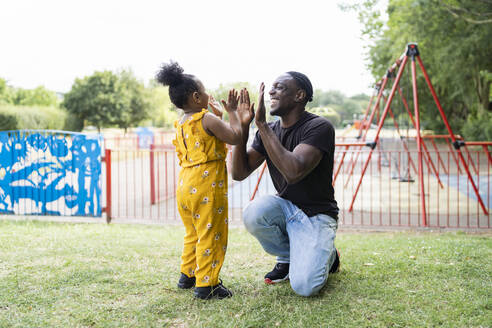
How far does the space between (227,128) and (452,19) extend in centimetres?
1026

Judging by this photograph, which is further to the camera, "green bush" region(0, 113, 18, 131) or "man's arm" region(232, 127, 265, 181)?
"green bush" region(0, 113, 18, 131)

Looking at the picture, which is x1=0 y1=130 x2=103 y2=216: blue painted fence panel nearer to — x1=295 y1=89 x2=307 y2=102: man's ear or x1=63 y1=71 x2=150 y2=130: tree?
x1=295 y1=89 x2=307 y2=102: man's ear

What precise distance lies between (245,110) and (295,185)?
29.9 inches

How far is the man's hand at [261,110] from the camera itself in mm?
3049

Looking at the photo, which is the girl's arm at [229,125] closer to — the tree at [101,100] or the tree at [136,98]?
the tree at [101,100]

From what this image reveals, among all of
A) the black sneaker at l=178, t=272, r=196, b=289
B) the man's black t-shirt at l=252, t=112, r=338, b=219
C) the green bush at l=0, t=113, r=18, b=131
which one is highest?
the green bush at l=0, t=113, r=18, b=131

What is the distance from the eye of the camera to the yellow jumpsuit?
3205 millimetres

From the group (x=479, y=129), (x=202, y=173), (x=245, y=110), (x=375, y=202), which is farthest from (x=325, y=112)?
(x=479, y=129)

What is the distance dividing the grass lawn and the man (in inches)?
9.6

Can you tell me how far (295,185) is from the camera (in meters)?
3.54

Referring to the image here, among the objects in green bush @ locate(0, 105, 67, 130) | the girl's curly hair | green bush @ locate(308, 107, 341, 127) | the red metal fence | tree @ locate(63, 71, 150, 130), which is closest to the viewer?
the girl's curly hair

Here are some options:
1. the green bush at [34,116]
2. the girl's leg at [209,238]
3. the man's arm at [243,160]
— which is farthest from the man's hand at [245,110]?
the green bush at [34,116]

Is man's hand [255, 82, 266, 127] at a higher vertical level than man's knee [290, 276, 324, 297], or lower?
higher

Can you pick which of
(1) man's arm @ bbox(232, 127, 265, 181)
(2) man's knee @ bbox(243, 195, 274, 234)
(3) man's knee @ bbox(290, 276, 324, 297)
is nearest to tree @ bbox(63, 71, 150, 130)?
(1) man's arm @ bbox(232, 127, 265, 181)
